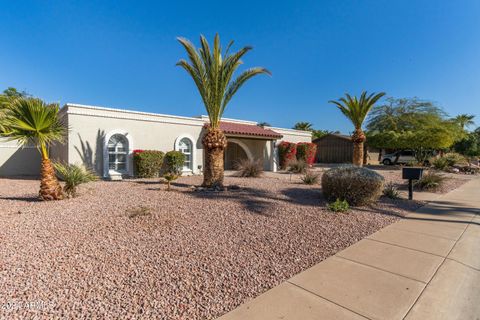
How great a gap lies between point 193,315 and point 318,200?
6107 mm

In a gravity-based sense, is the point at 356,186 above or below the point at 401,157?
below

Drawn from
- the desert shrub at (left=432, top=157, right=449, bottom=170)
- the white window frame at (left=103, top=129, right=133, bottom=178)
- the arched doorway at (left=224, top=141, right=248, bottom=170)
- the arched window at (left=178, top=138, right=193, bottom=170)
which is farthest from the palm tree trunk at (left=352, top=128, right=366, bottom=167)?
the white window frame at (left=103, top=129, right=133, bottom=178)

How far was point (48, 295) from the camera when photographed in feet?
9.08

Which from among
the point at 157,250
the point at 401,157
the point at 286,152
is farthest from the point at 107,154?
the point at 401,157

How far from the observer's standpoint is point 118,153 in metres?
12.8

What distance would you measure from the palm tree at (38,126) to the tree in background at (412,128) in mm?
26122

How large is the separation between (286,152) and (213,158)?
11.5 m

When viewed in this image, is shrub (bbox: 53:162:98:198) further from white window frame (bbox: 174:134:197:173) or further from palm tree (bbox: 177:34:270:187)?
white window frame (bbox: 174:134:197:173)

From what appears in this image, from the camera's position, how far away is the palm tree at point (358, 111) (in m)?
15.6

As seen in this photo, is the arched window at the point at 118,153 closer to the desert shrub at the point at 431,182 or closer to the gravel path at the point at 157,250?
the gravel path at the point at 157,250

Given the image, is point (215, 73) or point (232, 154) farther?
point (232, 154)

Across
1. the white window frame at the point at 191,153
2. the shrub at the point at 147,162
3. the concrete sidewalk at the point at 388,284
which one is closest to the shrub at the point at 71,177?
the shrub at the point at 147,162

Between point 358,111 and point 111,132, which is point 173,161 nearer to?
point 111,132

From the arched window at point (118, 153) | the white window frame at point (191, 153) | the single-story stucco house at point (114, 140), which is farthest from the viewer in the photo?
the white window frame at point (191, 153)
